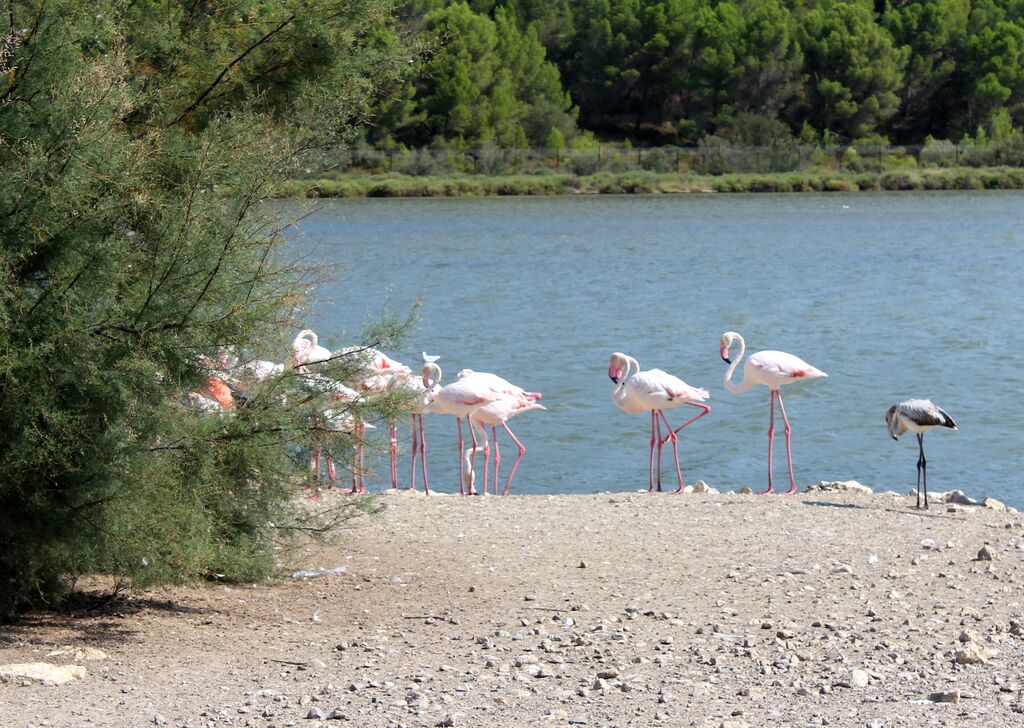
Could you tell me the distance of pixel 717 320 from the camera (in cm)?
A: 2609

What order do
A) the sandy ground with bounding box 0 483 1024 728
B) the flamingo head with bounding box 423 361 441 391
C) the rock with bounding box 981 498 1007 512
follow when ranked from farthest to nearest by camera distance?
the flamingo head with bounding box 423 361 441 391 → the rock with bounding box 981 498 1007 512 → the sandy ground with bounding box 0 483 1024 728

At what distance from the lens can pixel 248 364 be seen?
7652 mm

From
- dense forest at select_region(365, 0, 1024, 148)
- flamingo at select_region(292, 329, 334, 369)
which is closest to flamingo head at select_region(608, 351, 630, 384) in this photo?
flamingo at select_region(292, 329, 334, 369)

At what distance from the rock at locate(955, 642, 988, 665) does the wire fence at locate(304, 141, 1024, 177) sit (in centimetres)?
6334

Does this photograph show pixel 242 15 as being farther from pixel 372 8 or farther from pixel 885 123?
pixel 885 123

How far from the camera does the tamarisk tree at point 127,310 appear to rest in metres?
6.76

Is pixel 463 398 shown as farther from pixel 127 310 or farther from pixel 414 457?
pixel 127 310

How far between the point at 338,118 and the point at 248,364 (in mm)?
1434

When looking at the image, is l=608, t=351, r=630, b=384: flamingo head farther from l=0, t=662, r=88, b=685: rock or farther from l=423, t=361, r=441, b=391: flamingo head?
l=0, t=662, r=88, b=685: rock

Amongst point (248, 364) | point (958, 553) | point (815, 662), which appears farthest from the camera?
point (958, 553)

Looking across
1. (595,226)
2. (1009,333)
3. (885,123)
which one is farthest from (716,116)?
(1009,333)

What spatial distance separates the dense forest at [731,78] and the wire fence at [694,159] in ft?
8.70

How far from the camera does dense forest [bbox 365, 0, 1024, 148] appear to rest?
7950 cm

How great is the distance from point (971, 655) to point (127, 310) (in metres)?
4.08
